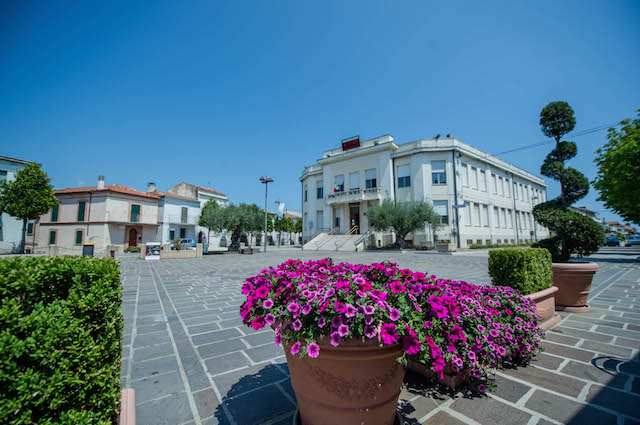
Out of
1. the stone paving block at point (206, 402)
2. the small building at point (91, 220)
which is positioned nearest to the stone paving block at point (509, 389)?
the stone paving block at point (206, 402)

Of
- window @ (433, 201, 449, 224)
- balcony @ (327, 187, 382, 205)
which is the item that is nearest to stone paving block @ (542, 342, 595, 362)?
window @ (433, 201, 449, 224)

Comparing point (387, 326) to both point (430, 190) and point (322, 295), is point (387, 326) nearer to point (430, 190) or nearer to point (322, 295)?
point (322, 295)

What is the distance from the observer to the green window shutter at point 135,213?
2683 cm

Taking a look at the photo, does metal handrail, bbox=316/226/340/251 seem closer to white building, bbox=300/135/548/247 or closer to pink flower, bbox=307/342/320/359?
white building, bbox=300/135/548/247

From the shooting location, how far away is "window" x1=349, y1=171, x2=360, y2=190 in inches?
1084

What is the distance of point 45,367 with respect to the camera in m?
1.06

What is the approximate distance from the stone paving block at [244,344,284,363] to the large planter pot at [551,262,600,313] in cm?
463

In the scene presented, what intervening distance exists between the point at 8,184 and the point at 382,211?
27.0 metres

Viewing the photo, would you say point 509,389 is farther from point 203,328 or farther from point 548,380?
point 203,328

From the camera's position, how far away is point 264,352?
2975 mm

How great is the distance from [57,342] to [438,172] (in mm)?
26179

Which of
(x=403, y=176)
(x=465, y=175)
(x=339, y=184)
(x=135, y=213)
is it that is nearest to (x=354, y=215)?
(x=339, y=184)

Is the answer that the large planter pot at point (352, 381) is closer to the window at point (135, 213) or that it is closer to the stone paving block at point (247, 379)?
the stone paving block at point (247, 379)

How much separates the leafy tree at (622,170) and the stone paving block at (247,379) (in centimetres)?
1348
